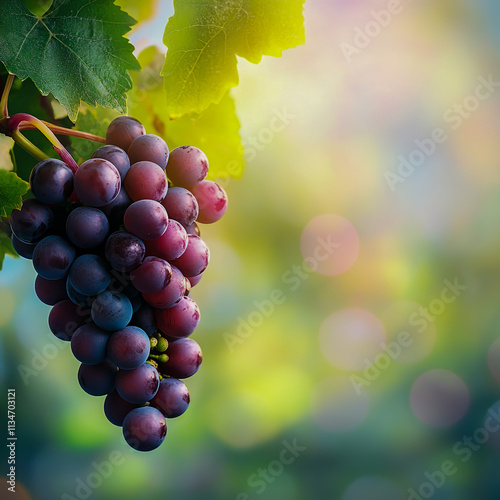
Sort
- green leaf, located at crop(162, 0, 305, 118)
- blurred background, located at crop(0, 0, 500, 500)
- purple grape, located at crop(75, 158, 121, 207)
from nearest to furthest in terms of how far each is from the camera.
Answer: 1. purple grape, located at crop(75, 158, 121, 207)
2. green leaf, located at crop(162, 0, 305, 118)
3. blurred background, located at crop(0, 0, 500, 500)

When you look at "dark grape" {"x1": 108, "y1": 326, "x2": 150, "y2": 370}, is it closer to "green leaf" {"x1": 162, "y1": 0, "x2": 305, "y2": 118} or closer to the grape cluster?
the grape cluster

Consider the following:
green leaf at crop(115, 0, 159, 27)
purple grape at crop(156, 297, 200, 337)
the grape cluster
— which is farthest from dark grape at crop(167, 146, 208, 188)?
green leaf at crop(115, 0, 159, 27)

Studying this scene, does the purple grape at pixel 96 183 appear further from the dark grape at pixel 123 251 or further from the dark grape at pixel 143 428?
the dark grape at pixel 143 428

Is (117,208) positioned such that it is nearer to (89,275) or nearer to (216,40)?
(89,275)

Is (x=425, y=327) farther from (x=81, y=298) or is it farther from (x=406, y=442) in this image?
(x=81, y=298)

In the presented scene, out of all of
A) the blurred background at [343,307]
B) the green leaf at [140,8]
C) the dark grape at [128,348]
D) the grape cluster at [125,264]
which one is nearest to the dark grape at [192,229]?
the grape cluster at [125,264]

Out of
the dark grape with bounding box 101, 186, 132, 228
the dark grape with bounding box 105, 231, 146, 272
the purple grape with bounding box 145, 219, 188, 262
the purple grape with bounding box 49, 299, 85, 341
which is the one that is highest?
the dark grape with bounding box 101, 186, 132, 228

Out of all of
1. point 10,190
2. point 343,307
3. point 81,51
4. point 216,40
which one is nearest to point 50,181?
point 10,190
